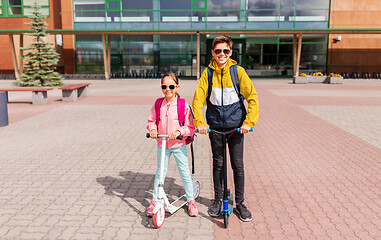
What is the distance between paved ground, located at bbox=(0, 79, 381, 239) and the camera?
3629mm

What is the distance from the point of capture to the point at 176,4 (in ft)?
97.8

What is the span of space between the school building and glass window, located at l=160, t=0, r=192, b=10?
0.08m

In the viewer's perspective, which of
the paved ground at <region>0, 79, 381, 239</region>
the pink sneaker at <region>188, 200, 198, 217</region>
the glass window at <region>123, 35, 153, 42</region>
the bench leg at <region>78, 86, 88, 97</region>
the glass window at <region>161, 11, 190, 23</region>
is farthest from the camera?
the glass window at <region>123, 35, 153, 42</region>

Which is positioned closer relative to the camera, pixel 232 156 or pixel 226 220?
pixel 226 220

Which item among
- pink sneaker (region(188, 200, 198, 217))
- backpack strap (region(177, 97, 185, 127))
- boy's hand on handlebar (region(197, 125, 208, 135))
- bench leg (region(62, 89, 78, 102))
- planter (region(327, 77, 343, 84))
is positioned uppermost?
backpack strap (region(177, 97, 185, 127))

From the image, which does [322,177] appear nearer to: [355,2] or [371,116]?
[371,116]

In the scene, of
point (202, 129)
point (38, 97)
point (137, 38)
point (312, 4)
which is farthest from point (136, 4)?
point (202, 129)

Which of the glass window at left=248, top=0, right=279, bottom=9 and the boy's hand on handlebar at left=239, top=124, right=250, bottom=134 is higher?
the glass window at left=248, top=0, right=279, bottom=9

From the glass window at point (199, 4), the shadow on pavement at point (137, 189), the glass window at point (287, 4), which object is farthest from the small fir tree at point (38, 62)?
the glass window at point (287, 4)

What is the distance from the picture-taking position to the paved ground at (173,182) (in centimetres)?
363

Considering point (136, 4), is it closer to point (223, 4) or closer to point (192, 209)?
point (223, 4)

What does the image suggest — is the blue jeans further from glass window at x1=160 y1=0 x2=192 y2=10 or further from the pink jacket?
glass window at x1=160 y1=0 x2=192 y2=10

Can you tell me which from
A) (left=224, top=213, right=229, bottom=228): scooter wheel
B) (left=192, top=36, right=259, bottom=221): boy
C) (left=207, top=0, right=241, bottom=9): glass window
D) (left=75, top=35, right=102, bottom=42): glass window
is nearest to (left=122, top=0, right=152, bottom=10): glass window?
(left=75, top=35, right=102, bottom=42): glass window

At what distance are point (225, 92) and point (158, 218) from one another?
1458 millimetres
